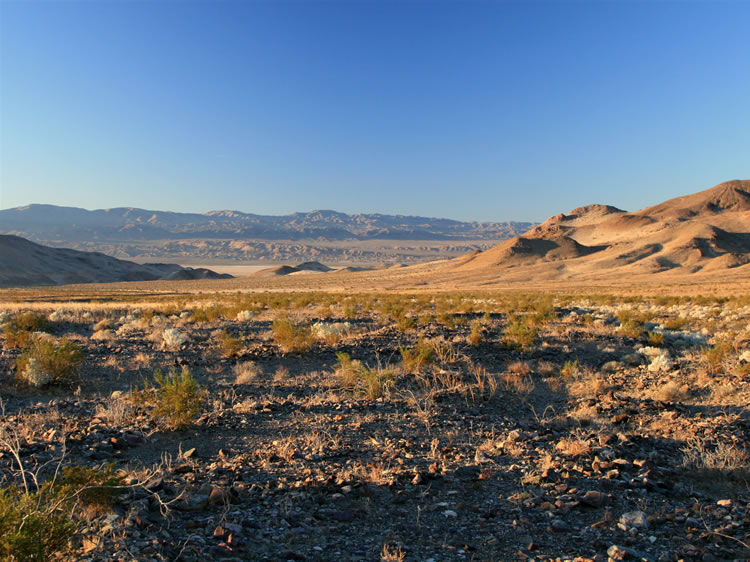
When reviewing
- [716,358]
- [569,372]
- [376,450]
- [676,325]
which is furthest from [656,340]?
[376,450]

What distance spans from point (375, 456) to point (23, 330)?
12074mm

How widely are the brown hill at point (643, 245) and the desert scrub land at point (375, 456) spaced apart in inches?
2667

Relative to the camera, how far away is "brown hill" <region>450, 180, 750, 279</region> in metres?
72.0

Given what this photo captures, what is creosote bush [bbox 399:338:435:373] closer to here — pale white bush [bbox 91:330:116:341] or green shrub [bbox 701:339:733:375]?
green shrub [bbox 701:339:733:375]

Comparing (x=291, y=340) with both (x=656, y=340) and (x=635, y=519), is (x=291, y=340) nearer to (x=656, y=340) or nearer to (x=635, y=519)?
(x=635, y=519)

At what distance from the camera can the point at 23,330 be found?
12.8 metres

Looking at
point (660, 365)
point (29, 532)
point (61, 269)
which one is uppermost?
point (61, 269)

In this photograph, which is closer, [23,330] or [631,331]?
[23,330]

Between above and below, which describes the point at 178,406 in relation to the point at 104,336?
above

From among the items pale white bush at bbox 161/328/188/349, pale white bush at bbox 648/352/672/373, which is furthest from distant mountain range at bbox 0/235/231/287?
pale white bush at bbox 648/352/672/373

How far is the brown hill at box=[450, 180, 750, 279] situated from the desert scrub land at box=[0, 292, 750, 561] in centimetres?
6774

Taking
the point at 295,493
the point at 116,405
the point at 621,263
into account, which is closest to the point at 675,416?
the point at 295,493

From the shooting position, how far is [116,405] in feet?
22.6

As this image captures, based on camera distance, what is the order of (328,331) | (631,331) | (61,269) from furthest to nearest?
(61,269) → (631,331) → (328,331)
